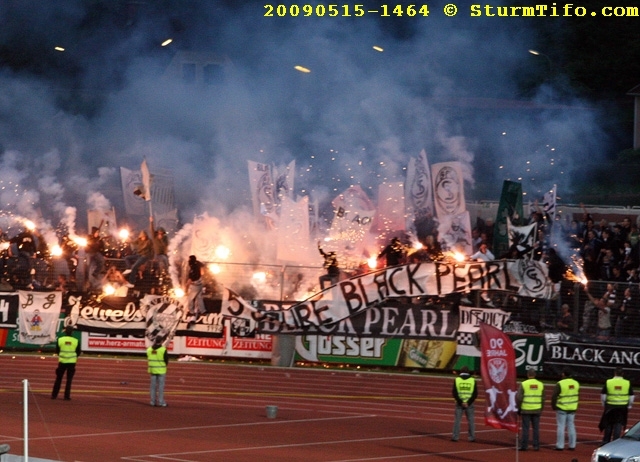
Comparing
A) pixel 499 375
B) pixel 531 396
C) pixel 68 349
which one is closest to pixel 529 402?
pixel 531 396

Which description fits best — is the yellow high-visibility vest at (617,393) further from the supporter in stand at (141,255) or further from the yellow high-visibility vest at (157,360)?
the supporter in stand at (141,255)

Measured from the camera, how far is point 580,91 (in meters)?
38.5

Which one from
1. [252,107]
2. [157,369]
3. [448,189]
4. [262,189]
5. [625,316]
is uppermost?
[252,107]

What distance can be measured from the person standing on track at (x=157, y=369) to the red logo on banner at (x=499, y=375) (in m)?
6.96

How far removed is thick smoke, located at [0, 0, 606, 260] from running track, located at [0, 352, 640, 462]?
704 cm

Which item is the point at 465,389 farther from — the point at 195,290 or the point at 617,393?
the point at 195,290

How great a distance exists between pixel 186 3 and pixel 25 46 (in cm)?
495

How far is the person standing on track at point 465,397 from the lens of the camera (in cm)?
1677

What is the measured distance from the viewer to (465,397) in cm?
1675

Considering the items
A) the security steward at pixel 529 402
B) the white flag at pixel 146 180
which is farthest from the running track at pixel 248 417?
the white flag at pixel 146 180

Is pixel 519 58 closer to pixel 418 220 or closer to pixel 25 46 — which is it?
pixel 418 220

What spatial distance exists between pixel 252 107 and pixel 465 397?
18935mm

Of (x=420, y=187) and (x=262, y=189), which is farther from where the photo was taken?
(x=262, y=189)

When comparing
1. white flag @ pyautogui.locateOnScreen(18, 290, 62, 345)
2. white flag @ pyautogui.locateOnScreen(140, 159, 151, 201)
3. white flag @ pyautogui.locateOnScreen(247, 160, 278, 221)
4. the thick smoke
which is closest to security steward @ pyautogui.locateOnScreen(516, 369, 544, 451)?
white flag @ pyautogui.locateOnScreen(247, 160, 278, 221)
